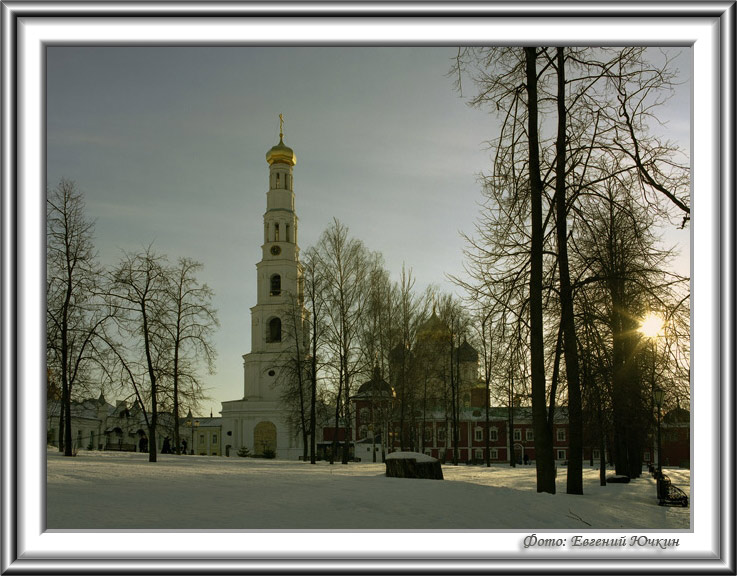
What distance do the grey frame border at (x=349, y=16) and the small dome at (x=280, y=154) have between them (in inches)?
2340

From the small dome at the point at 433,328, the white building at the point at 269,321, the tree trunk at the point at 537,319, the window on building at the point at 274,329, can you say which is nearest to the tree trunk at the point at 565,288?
the tree trunk at the point at 537,319

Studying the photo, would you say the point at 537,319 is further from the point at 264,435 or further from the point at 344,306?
the point at 264,435

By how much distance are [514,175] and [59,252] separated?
49.9ft

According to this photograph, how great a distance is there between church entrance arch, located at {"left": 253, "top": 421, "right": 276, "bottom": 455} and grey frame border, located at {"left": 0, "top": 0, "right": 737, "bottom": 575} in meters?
57.7

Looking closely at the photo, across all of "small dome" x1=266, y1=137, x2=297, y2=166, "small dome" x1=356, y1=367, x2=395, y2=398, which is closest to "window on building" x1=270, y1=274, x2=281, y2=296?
"small dome" x1=266, y1=137, x2=297, y2=166

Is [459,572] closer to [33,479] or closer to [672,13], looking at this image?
[33,479]

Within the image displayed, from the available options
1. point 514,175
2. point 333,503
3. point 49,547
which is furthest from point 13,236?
point 514,175

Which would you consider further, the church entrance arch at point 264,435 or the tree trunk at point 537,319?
the church entrance arch at point 264,435

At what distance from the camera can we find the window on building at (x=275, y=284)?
67062mm

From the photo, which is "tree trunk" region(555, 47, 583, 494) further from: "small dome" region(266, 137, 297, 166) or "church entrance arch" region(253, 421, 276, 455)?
"small dome" region(266, 137, 297, 166)

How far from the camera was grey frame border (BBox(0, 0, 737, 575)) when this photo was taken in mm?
7195

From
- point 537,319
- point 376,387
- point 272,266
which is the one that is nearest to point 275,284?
point 272,266

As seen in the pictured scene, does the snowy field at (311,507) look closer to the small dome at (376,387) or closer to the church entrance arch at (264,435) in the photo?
the small dome at (376,387)

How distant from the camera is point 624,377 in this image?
65.9ft
